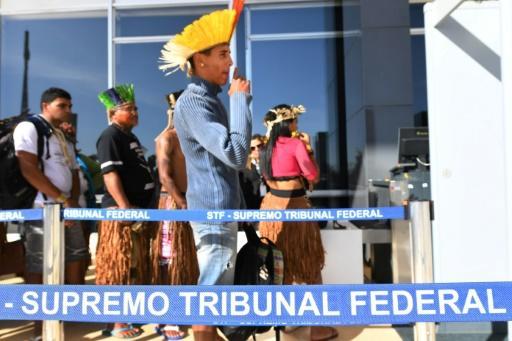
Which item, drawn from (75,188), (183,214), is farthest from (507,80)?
(75,188)

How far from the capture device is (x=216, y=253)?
5.91 feet

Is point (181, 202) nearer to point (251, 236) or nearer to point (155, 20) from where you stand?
point (251, 236)

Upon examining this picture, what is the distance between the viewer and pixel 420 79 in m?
6.98

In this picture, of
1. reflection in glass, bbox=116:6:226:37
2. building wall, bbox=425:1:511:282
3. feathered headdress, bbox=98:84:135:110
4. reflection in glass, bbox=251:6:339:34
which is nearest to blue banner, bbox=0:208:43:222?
feathered headdress, bbox=98:84:135:110

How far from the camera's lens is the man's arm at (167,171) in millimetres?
2918

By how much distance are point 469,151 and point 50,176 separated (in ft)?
9.12

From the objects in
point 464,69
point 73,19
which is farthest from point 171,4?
point 464,69

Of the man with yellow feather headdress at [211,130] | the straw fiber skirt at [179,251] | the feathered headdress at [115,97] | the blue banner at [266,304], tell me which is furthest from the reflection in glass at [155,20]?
the blue banner at [266,304]

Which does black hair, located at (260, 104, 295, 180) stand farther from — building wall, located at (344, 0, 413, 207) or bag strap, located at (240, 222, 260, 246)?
building wall, located at (344, 0, 413, 207)

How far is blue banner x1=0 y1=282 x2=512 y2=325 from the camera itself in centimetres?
106

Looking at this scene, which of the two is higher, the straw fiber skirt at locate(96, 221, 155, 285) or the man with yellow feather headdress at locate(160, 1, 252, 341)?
the man with yellow feather headdress at locate(160, 1, 252, 341)

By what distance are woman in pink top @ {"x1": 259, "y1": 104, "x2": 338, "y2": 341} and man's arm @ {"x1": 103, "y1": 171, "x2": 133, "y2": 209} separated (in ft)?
3.03

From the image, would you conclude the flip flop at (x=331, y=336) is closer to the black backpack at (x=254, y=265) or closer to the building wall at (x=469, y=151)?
the building wall at (x=469, y=151)

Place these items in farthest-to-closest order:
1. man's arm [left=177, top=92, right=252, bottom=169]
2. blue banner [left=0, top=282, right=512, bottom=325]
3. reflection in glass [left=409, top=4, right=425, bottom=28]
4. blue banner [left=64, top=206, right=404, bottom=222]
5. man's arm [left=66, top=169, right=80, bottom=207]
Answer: reflection in glass [left=409, top=4, right=425, bottom=28] → man's arm [left=66, top=169, right=80, bottom=207] → blue banner [left=64, top=206, right=404, bottom=222] → man's arm [left=177, top=92, right=252, bottom=169] → blue banner [left=0, top=282, right=512, bottom=325]
